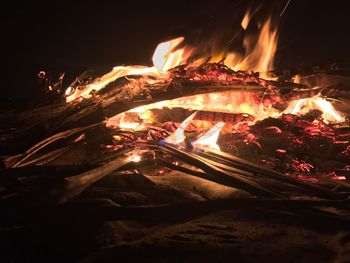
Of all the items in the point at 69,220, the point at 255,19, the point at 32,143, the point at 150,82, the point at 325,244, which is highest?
the point at 255,19

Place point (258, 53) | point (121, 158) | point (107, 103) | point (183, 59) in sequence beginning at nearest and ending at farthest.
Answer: point (121, 158) < point (107, 103) < point (183, 59) < point (258, 53)

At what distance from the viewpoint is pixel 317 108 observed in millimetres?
5789

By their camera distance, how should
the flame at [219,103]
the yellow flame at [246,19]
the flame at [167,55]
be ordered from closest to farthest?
the flame at [219,103], the flame at [167,55], the yellow flame at [246,19]

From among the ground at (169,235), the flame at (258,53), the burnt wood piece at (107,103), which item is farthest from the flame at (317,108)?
the ground at (169,235)

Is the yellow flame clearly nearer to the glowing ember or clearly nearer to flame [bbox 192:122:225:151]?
flame [bbox 192:122:225:151]

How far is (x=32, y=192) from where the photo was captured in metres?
2.83

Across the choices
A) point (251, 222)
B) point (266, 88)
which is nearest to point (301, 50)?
point (266, 88)

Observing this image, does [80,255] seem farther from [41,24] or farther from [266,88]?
[41,24]

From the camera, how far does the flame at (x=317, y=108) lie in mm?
5605

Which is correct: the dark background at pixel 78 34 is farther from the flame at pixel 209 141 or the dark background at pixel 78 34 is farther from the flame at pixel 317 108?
the flame at pixel 209 141

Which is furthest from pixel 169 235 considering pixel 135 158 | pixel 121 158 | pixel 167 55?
pixel 167 55

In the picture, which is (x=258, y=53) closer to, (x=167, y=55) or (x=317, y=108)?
(x=317, y=108)

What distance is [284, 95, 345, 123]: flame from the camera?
5605 millimetres

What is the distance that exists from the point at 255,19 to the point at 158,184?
3.41m
